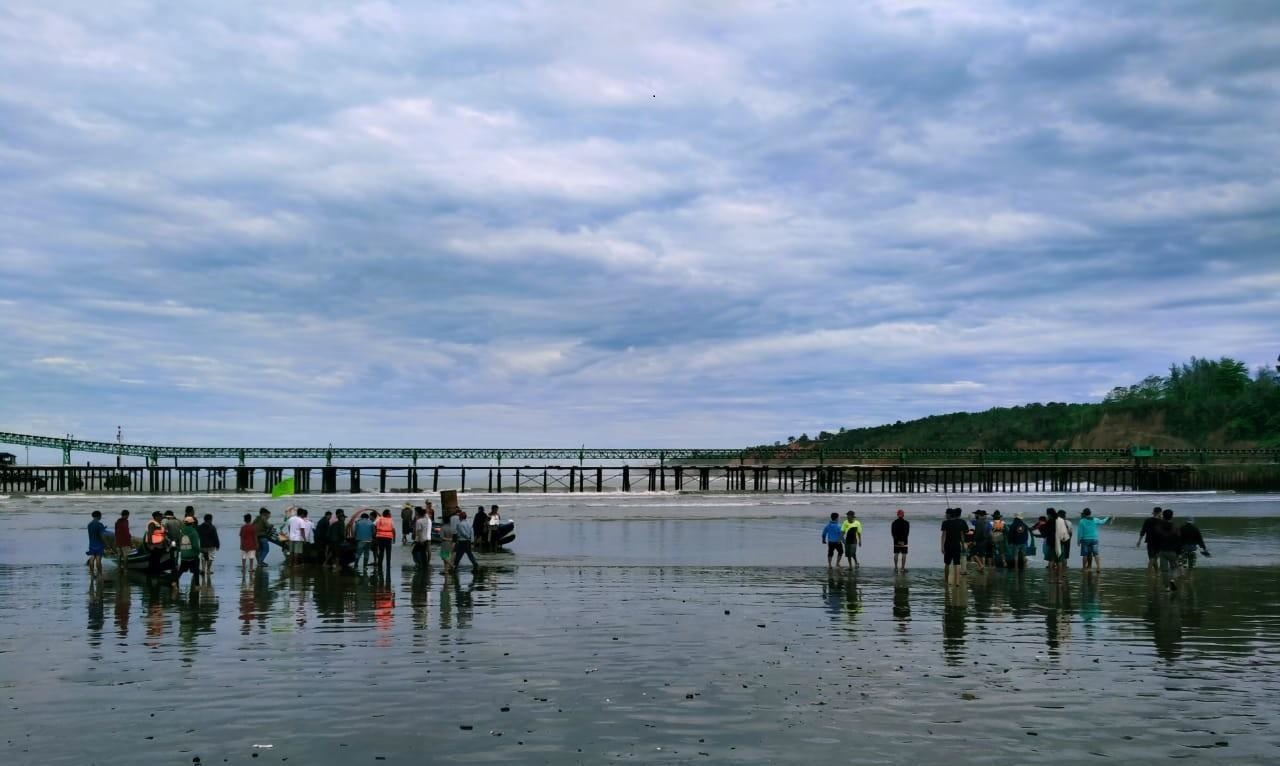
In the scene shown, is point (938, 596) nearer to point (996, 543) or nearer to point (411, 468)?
point (996, 543)

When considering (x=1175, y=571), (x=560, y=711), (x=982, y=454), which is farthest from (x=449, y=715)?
(x=982, y=454)

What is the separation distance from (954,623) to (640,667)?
6539mm

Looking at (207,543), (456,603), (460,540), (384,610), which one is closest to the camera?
(384,610)

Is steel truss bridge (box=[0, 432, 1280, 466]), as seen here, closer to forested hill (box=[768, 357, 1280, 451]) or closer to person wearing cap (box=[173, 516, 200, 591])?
forested hill (box=[768, 357, 1280, 451])

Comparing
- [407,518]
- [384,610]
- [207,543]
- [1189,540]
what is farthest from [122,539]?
[1189,540]

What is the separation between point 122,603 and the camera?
1919 centimetres

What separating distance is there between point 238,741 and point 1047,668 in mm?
10046

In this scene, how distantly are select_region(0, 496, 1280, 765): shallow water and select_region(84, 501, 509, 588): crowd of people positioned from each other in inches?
36.3

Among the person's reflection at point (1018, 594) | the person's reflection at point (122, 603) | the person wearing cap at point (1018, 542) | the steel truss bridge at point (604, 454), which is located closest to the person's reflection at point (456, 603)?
the person's reflection at point (122, 603)

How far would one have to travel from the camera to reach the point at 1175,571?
68.9ft

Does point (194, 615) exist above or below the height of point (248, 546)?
below

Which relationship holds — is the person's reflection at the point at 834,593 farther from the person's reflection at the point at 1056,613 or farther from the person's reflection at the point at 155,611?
the person's reflection at the point at 155,611

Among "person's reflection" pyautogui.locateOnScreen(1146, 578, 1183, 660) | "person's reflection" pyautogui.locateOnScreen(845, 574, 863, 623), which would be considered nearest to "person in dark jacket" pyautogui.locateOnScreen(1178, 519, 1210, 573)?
"person's reflection" pyautogui.locateOnScreen(1146, 578, 1183, 660)

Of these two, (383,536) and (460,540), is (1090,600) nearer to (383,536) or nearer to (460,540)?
(460,540)
